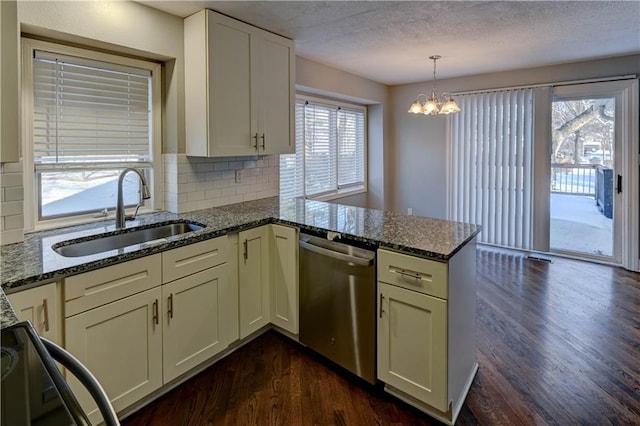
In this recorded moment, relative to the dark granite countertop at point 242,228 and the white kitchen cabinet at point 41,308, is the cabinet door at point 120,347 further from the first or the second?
the dark granite countertop at point 242,228

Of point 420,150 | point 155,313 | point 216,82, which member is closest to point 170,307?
point 155,313

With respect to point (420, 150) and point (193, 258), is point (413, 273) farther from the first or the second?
point (420, 150)

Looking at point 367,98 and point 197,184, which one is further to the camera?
point 367,98

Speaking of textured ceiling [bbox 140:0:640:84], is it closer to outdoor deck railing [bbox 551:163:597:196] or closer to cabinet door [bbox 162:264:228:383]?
outdoor deck railing [bbox 551:163:597:196]

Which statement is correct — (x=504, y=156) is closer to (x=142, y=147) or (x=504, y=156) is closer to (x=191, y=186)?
(x=191, y=186)

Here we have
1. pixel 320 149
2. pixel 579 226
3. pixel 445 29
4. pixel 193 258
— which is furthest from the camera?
pixel 320 149

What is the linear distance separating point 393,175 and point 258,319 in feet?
12.8

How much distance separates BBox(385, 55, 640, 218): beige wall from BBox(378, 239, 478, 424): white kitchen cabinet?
11.5 ft

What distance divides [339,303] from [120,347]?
1168 mm

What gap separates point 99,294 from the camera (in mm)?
1728

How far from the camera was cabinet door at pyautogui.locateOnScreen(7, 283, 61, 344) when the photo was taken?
1.47 metres

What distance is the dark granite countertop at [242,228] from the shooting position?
162cm

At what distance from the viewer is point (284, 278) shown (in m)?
2.60

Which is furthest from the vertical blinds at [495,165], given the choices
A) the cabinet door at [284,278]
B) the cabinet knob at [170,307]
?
the cabinet knob at [170,307]
